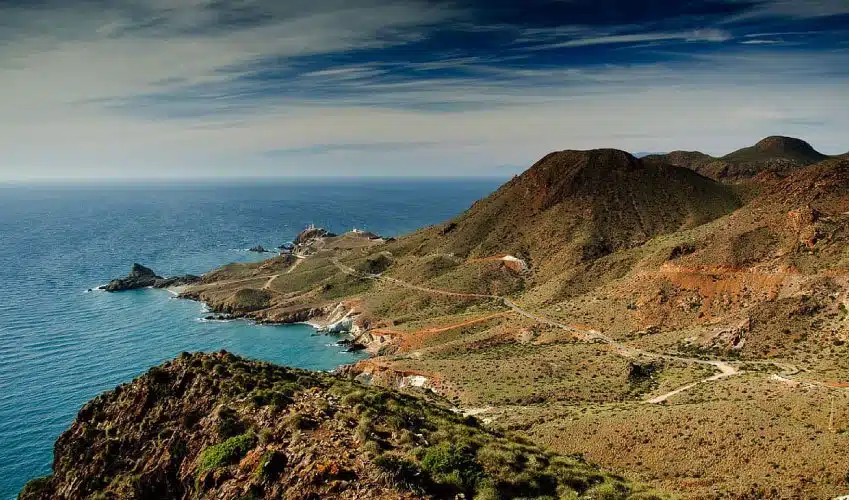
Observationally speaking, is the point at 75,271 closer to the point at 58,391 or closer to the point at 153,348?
the point at 153,348

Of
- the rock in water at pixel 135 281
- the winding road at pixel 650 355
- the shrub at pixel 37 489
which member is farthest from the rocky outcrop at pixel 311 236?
the shrub at pixel 37 489

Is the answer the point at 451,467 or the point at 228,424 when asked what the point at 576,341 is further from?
the point at 228,424

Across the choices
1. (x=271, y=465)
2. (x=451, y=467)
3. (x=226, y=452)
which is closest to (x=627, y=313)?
(x=451, y=467)

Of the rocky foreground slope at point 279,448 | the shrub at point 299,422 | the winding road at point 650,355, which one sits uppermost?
the shrub at point 299,422

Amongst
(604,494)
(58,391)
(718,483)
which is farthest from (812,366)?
(58,391)

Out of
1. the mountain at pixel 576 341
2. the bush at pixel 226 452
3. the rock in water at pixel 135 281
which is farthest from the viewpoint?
the rock in water at pixel 135 281

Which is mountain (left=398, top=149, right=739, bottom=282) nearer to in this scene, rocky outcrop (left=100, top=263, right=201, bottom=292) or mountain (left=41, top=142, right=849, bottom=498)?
mountain (left=41, top=142, right=849, bottom=498)

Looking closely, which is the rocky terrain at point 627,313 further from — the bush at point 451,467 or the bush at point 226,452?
the bush at point 226,452
